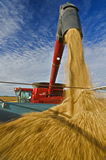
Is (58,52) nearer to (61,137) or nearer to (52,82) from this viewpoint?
(52,82)

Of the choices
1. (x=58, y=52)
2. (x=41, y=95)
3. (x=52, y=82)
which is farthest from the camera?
Result: (x=41, y=95)

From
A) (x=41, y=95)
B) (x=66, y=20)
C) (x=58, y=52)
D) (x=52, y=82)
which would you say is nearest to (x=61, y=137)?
(x=66, y=20)

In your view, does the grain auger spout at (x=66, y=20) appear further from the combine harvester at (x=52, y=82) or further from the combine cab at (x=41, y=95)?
the combine cab at (x=41, y=95)

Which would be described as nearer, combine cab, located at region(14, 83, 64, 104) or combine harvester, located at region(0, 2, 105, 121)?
combine harvester, located at region(0, 2, 105, 121)

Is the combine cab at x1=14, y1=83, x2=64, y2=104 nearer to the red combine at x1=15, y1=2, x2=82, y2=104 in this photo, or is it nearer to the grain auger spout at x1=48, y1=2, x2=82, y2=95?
the red combine at x1=15, y1=2, x2=82, y2=104

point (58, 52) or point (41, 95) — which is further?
point (41, 95)

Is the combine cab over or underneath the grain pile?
over

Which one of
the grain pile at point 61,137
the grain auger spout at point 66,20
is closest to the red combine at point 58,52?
the grain auger spout at point 66,20

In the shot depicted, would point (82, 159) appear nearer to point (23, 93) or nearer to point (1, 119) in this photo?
point (1, 119)

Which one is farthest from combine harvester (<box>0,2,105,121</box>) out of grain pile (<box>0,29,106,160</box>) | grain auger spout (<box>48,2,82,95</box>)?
grain pile (<box>0,29,106,160</box>)

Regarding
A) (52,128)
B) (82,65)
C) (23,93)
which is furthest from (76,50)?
(23,93)

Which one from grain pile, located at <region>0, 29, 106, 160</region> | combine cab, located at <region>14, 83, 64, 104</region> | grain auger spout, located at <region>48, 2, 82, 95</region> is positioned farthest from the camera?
combine cab, located at <region>14, 83, 64, 104</region>

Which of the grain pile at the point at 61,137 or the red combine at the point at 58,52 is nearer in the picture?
the grain pile at the point at 61,137

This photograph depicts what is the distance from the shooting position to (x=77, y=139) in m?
0.85
